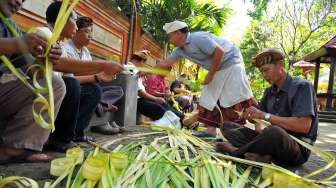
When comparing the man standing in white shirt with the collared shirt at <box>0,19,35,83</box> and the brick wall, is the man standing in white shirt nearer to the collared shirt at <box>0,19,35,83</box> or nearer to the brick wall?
the brick wall

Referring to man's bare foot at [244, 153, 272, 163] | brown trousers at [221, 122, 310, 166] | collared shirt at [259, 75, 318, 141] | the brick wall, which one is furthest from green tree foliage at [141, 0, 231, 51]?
man's bare foot at [244, 153, 272, 163]

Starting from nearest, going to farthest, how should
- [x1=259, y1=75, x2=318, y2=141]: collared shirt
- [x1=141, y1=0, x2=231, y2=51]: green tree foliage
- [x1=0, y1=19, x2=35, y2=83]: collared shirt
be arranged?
[x1=0, y1=19, x2=35, y2=83]: collared shirt → [x1=259, y1=75, x2=318, y2=141]: collared shirt → [x1=141, y1=0, x2=231, y2=51]: green tree foliage

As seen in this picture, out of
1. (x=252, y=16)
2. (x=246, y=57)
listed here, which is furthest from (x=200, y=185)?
(x=246, y=57)

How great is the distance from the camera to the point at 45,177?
8.21 feet

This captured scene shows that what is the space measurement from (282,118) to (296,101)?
191mm

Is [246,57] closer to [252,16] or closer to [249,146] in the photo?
[252,16]

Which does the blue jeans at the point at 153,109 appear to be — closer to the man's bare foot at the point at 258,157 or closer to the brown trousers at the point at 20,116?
the man's bare foot at the point at 258,157

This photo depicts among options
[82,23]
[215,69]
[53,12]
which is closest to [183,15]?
[215,69]

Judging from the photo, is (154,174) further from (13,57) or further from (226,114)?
(226,114)

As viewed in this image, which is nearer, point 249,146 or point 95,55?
point 249,146

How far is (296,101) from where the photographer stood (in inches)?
131

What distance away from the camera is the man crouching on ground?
3.14m

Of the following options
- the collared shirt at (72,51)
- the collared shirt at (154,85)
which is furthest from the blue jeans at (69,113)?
the collared shirt at (154,85)

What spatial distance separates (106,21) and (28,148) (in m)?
5.03
